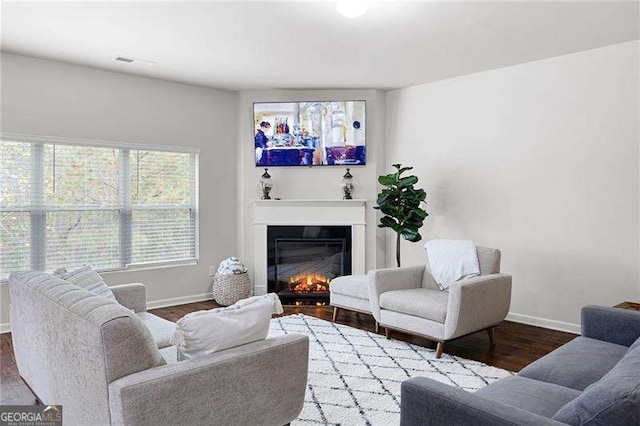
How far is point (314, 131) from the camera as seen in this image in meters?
5.90

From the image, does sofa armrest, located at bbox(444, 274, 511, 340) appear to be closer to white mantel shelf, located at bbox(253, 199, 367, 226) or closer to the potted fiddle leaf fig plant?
the potted fiddle leaf fig plant

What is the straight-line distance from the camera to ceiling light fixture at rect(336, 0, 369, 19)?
3127 millimetres

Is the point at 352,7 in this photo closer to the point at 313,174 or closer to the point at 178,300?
the point at 313,174

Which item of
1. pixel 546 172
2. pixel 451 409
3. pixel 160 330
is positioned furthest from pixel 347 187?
pixel 451 409

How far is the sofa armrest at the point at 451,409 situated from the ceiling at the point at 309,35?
8.86 feet

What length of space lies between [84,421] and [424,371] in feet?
7.52

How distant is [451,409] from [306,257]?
4.51 m

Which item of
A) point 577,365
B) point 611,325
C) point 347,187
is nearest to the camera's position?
point 577,365

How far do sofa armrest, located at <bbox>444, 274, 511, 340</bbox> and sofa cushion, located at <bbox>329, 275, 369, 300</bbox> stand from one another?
1073 mm

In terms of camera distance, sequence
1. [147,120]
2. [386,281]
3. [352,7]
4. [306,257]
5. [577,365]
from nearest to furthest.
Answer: [577,365] < [352,7] < [386,281] < [147,120] < [306,257]

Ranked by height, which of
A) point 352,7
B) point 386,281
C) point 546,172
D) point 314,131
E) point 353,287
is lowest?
point 353,287

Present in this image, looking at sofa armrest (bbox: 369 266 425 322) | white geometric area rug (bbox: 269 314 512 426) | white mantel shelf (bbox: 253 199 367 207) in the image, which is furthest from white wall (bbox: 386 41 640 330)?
white geometric area rug (bbox: 269 314 512 426)

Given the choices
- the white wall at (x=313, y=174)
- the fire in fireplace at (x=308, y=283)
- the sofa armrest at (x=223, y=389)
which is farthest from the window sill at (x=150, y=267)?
the sofa armrest at (x=223, y=389)

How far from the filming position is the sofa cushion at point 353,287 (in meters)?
4.57
